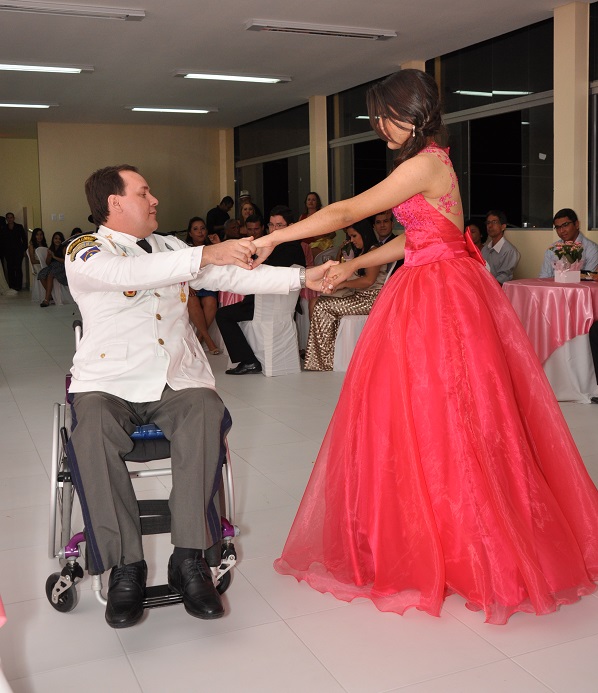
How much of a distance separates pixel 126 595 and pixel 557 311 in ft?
11.8

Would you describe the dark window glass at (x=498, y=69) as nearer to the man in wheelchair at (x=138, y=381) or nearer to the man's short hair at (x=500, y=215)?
the man's short hair at (x=500, y=215)

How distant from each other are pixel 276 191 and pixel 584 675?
1156 centimetres

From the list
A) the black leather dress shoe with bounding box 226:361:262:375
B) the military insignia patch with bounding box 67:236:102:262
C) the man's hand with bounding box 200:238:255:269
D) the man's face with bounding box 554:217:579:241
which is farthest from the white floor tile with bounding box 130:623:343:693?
the man's face with bounding box 554:217:579:241

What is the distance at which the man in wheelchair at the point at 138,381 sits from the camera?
86.8 inches

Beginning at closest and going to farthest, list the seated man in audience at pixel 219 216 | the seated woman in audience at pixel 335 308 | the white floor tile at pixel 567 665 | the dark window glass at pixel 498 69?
the white floor tile at pixel 567 665
the seated woman in audience at pixel 335 308
the dark window glass at pixel 498 69
the seated man in audience at pixel 219 216

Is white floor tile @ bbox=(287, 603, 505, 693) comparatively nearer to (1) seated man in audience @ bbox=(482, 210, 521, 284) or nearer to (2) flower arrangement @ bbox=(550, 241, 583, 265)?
Answer: (2) flower arrangement @ bbox=(550, 241, 583, 265)

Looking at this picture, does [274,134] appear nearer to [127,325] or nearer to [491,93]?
[491,93]

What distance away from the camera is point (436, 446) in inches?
91.1

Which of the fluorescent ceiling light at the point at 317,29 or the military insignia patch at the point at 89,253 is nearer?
the military insignia patch at the point at 89,253

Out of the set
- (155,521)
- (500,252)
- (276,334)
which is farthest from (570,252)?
(155,521)

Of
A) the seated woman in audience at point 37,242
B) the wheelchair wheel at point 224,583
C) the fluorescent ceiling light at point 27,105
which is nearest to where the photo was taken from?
the wheelchair wheel at point 224,583

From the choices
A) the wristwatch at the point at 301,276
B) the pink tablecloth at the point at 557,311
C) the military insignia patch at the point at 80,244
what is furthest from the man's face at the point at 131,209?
the pink tablecloth at the point at 557,311

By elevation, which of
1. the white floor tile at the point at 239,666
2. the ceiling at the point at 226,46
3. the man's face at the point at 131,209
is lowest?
the white floor tile at the point at 239,666

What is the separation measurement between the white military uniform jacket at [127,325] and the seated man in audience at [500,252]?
534 centimetres
